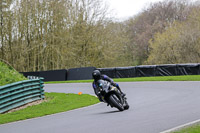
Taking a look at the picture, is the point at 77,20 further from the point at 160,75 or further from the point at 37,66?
the point at 160,75

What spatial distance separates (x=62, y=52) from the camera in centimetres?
4531

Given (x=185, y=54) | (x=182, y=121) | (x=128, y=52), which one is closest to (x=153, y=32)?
(x=128, y=52)

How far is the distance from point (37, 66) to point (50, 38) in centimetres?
565

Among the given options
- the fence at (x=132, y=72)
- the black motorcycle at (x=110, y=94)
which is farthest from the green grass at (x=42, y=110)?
the fence at (x=132, y=72)

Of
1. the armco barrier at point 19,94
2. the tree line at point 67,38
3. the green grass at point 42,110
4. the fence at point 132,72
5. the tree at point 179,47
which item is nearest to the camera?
Result: the green grass at point 42,110

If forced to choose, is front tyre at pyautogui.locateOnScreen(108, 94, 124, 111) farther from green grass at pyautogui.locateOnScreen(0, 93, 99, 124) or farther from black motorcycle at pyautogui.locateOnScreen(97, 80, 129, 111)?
green grass at pyautogui.locateOnScreen(0, 93, 99, 124)

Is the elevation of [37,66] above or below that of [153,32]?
below

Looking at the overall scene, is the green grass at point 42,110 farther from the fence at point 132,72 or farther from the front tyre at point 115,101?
the fence at point 132,72

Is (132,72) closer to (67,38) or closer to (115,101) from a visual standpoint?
(67,38)

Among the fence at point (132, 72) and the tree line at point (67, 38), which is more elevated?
the tree line at point (67, 38)

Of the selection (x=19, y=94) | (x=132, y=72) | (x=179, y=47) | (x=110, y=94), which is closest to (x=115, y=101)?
(x=110, y=94)

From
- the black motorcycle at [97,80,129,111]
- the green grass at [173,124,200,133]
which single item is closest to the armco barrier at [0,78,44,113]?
the black motorcycle at [97,80,129,111]

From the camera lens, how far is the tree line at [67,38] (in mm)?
44312

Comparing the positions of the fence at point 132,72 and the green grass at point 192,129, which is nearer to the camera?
the green grass at point 192,129
